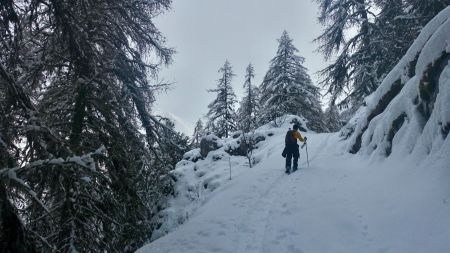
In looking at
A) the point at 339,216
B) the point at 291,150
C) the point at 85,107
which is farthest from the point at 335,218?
the point at 291,150

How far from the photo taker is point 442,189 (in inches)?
264

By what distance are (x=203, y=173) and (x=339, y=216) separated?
42.5 ft

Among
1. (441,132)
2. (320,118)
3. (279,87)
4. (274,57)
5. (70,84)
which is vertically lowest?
(441,132)

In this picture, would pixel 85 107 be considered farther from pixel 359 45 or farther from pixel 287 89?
pixel 287 89

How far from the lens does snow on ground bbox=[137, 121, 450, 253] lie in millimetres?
6391

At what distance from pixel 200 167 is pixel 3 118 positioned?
16866 mm

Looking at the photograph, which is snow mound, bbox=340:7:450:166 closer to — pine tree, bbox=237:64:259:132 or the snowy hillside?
the snowy hillside

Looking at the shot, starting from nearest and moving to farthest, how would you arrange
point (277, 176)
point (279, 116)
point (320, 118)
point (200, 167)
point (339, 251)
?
point (339, 251) → point (277, 176) → point (200, 167) → point (279, 116) → point (320, 118)

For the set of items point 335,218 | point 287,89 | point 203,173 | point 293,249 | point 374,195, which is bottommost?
point 293,249

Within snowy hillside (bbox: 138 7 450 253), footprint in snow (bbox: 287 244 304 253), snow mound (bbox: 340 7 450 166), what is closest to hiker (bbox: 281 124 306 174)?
snowy hillside (bbox: 138 7 450 253)

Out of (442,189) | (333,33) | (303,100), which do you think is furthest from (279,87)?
(442,189)

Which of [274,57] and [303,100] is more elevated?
[274,57]

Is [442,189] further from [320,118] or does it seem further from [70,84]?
[320,118]

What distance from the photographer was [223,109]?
4259 centimetres
